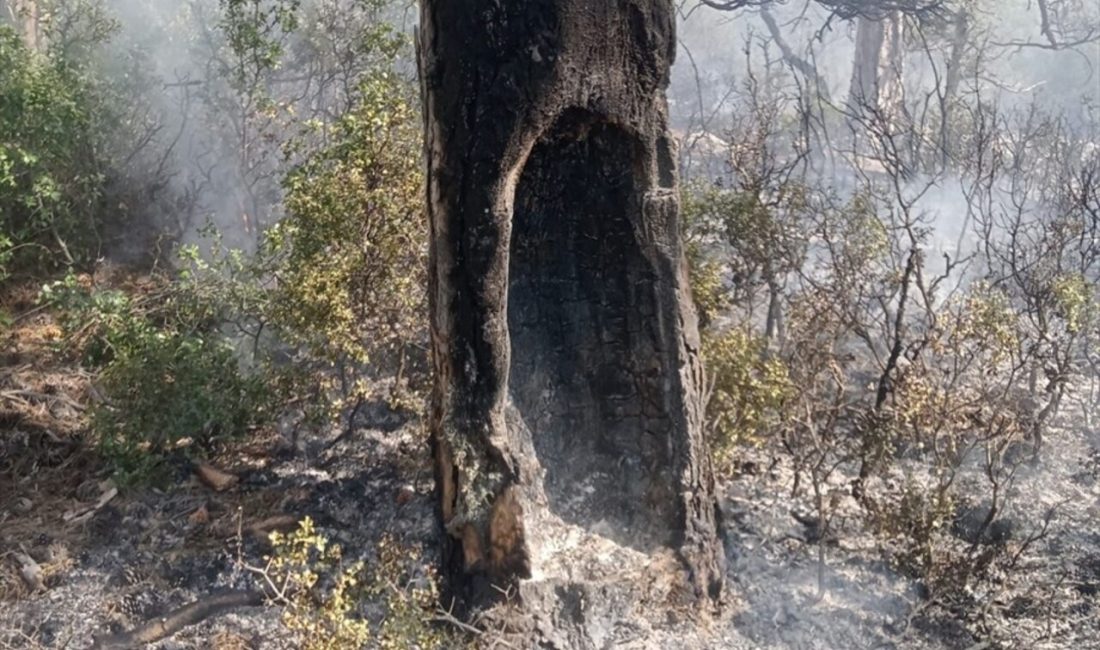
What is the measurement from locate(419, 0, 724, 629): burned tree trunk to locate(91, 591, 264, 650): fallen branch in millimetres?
1022

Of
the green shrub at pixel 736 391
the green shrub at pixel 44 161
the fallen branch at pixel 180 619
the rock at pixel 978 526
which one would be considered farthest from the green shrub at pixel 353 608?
the green shrub at pixel 44 161

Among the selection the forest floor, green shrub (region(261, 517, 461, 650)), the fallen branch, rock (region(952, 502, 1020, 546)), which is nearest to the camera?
green shrub (region(261, 517, 461, 650))

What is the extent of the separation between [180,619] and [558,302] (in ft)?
6.53

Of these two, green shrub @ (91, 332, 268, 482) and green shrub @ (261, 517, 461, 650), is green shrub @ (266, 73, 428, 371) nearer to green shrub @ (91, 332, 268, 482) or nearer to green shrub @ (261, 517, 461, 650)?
green shrub @ (91, 332, 268, 482)

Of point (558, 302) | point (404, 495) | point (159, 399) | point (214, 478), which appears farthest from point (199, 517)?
point (558, 302)

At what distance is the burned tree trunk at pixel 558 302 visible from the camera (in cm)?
326

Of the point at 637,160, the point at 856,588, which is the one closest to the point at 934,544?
the point at 856,588

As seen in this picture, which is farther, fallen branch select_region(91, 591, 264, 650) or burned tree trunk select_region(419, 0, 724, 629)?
fallen branch select_region(91, 591, 264, 650)

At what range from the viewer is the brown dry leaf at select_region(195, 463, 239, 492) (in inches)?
203

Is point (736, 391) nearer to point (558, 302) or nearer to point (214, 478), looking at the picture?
point (558, 302)

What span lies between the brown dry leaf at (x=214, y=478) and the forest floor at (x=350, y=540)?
27mm

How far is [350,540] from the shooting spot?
4.66 m

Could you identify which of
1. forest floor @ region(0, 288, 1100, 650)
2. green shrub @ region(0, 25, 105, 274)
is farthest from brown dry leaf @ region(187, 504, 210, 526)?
green shrub @ region(0, 25, 105, 274)

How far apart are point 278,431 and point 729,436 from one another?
8.39 ft
